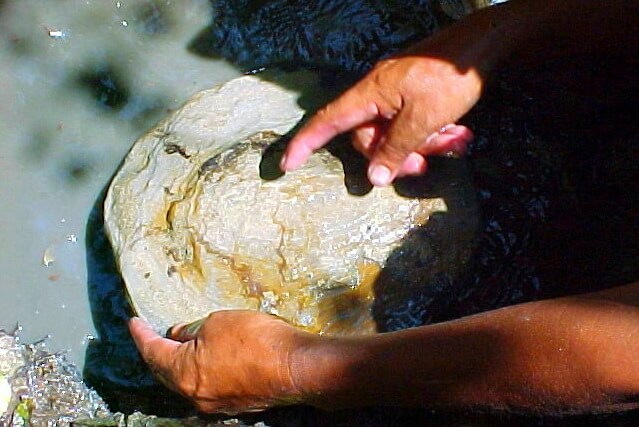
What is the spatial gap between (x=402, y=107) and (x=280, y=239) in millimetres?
485

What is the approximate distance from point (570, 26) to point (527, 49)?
0.11 meters

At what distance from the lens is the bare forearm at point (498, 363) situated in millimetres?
1338

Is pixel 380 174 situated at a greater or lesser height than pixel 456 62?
lesser

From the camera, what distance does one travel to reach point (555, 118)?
215cm

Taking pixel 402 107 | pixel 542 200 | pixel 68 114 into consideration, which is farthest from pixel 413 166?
pixel 68 114

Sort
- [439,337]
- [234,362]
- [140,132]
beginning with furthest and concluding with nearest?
[140,132], [234,362], [439,337]

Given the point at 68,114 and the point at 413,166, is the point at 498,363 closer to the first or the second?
the point at 413,166

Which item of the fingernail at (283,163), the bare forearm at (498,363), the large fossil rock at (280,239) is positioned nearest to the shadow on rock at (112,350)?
the large fossil rock at (280,239)

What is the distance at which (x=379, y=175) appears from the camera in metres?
1.97

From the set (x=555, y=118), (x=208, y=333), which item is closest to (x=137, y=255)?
(x=208, y=333)

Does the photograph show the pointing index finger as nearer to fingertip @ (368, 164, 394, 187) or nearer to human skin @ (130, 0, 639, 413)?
human skin @ (130, 0, 639, 413)

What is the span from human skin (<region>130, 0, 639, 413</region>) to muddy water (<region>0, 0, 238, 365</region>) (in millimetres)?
510

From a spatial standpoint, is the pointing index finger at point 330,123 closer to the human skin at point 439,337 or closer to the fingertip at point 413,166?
the human skin at point 439,337

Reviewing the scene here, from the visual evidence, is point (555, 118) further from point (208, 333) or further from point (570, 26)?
point (208, 333)
